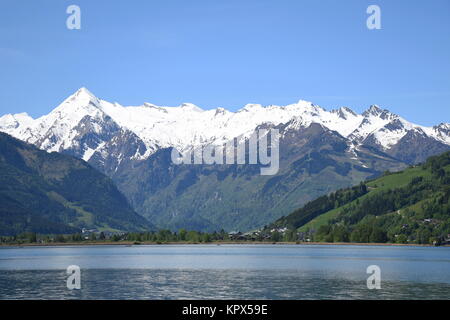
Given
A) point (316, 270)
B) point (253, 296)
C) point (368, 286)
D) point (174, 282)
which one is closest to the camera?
point (253, 296)

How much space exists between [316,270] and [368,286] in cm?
4544

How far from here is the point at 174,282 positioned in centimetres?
13950
